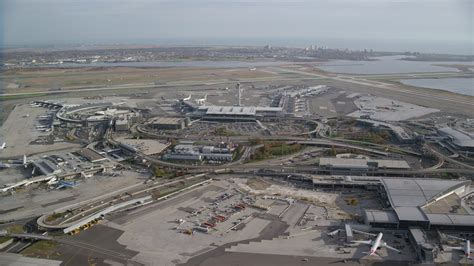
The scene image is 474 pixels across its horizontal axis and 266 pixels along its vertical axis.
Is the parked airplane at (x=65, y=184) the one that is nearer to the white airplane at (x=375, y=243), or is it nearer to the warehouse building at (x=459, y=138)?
the white airplane at (x=375, y=243)

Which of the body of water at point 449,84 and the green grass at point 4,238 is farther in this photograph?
the body of water at point 449,84

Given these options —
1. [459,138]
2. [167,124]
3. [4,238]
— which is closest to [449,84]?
[459,138]

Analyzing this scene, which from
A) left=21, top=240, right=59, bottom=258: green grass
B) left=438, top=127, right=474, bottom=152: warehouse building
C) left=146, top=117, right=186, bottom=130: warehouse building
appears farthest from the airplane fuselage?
left=146, top=117, right=186, bottom=130: warehouse building

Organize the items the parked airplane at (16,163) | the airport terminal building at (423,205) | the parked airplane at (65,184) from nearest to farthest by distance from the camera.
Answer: the airport terminal building at (423,205) < the parked airplane at (65,184) < the parked airplane at (16,163)

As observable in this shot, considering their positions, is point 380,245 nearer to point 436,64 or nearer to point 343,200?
point 343,200

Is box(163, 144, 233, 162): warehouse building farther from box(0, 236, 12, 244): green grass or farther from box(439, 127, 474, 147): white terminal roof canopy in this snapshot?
box(439, 127, 474, 147): white terminal roof canopy

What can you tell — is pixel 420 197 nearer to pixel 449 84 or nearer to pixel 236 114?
pixel 236 114

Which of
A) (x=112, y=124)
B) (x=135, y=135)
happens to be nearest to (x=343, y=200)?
(x=135, y=135)

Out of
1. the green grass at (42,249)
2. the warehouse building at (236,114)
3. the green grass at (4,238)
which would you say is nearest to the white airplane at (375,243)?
the green grass at (42,249)
